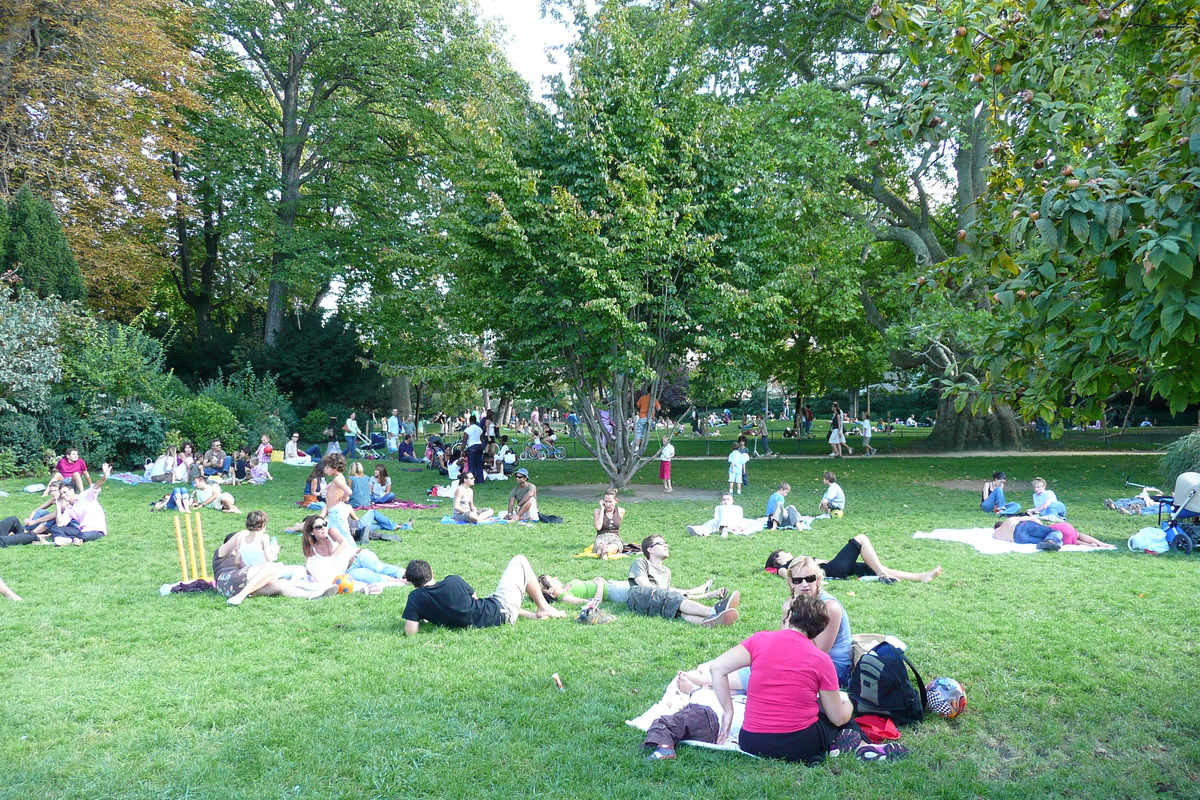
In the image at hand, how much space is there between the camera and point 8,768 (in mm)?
4723

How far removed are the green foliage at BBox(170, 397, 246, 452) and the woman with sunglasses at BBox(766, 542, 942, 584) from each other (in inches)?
796

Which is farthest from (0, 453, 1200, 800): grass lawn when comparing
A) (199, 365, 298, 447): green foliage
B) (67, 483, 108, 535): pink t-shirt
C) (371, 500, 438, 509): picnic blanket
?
(199, 365, 298, 447): green foliage

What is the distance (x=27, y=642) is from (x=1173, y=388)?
9291mm

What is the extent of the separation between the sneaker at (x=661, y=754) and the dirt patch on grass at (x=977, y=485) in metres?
16.7

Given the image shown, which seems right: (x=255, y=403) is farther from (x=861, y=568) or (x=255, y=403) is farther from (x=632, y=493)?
(x=861, y=568)

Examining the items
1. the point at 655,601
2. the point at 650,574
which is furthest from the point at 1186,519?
the point at 655,601

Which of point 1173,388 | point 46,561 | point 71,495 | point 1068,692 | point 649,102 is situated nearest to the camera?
point 1173,388

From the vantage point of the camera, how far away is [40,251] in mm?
22797

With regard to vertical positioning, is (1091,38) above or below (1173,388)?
above

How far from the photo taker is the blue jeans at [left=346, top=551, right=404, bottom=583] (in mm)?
9570

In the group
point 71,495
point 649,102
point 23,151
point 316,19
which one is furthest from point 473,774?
point 316,19

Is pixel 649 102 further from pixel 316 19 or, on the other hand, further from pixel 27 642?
pixel 316 19

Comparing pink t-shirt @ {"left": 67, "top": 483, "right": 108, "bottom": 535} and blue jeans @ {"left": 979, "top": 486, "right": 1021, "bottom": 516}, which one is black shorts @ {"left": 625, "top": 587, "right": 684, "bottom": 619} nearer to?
blue jeans @ {"left": 979, "top": 486, "right": 1021, "bottom": 516}

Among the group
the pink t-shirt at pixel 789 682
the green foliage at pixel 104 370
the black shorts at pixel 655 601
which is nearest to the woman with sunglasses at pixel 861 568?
the black shorts at pixel 655 601
